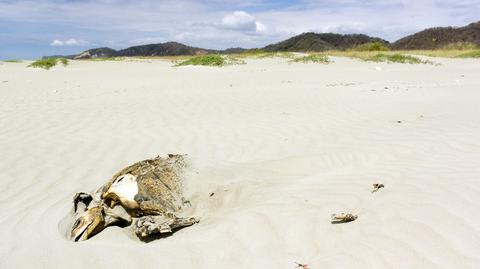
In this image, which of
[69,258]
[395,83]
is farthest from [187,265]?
[395,83]

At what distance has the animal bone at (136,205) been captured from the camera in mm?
3156

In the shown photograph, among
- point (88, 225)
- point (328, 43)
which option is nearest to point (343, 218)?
point (88, 225)

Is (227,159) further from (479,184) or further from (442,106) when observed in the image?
(442,106)

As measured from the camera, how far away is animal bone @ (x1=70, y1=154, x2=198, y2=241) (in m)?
3.16

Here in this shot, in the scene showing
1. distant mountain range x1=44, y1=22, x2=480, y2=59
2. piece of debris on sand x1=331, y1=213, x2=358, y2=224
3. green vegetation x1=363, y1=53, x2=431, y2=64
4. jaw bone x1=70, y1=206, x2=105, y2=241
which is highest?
distant mountain range x1=44, y1=22, x2=480, y2=59

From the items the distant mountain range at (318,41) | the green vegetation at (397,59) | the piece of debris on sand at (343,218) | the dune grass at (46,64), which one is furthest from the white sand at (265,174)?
the distant mountain range at (318,41)

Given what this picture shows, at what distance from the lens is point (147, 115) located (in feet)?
25.6

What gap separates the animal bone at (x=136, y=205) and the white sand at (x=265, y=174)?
0.11 meters

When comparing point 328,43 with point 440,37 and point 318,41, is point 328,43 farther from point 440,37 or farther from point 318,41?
point 440,37

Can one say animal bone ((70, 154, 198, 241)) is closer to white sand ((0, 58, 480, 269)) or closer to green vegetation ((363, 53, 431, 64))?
white sand ((0, 58, 480, 269))

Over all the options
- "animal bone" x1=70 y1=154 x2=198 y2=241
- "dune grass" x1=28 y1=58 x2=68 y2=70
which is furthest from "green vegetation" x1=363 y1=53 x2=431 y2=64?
"animal bone" x1=70 y1=154 x2=198 y2=241

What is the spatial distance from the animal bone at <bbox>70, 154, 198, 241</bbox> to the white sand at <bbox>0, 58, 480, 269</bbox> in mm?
107

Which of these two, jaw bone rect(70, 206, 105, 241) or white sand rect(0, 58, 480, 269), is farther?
jaw bone rect(70, 206, 105, 241)

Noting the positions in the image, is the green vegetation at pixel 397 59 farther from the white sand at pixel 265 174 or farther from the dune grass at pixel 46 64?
the dune grass at pixel 46 64
